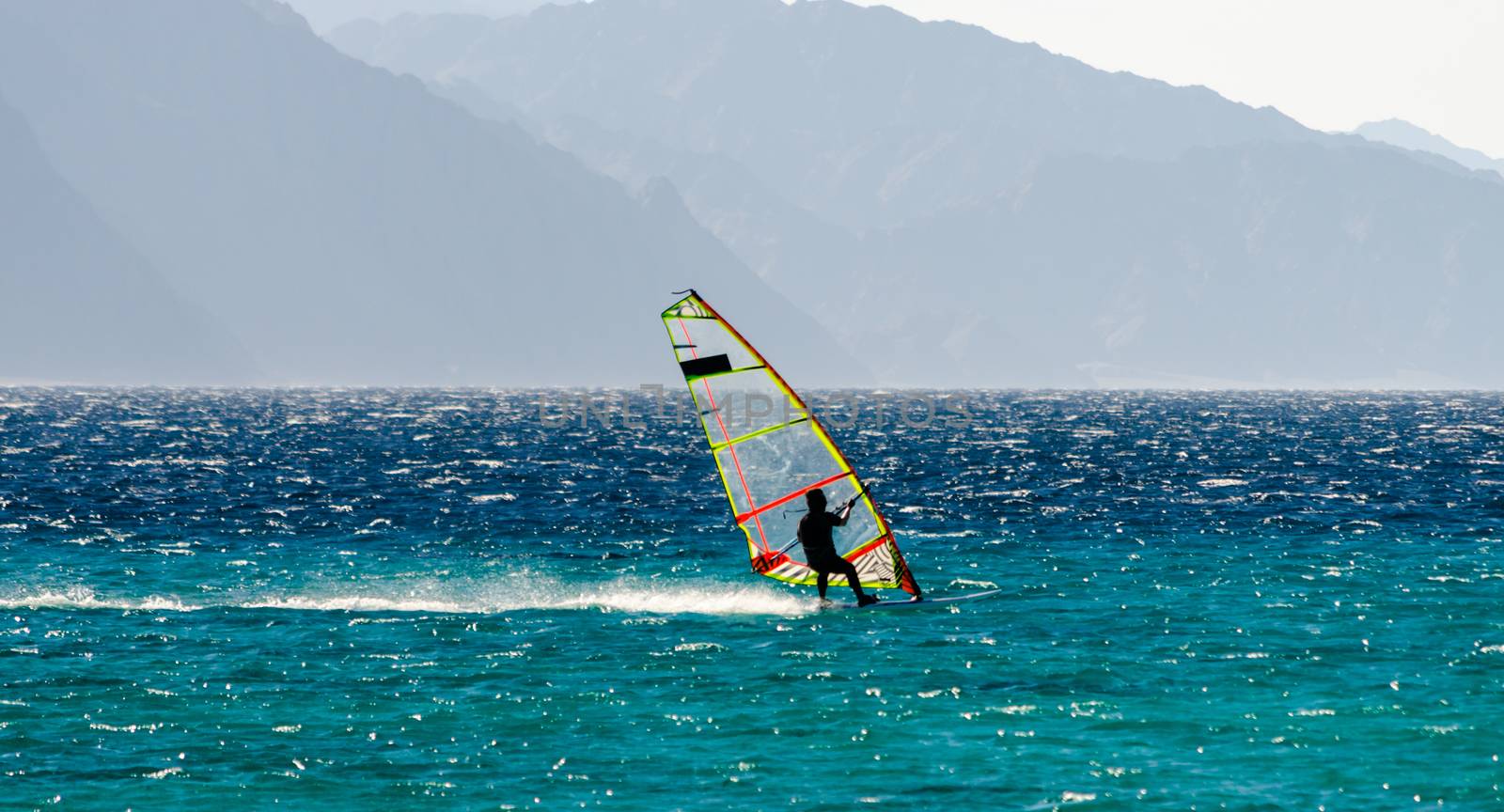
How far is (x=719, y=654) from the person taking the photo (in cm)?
2570

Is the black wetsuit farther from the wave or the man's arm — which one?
the wave

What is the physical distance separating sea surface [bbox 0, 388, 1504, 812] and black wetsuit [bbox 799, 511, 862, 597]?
42.1 inches

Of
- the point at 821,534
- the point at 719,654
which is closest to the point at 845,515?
the point at 821,534

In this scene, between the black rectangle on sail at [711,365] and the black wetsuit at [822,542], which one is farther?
the black rectangle on sail at [711,365]

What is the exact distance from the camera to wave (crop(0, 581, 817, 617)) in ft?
98.5

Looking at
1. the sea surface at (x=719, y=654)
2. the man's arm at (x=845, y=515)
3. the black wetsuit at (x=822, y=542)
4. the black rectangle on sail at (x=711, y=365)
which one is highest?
the black rectangle on sail at (x=711, y=365)

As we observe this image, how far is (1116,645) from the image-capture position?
2611 centimetres

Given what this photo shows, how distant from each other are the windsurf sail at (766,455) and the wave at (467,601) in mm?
1409

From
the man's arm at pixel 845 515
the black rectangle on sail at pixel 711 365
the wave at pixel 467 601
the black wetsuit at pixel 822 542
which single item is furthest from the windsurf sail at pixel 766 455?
the wave at pixel 467 601

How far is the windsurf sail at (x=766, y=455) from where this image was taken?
29.0m

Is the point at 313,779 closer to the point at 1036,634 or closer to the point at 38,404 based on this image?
the point at 1036,634

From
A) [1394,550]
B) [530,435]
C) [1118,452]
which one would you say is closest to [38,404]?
[530,435]

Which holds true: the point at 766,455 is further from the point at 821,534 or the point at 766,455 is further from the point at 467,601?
the point at 467,601

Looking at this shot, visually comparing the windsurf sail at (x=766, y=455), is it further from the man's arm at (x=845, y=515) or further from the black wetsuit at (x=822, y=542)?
the black wetsuit at (x=822, y=542)
